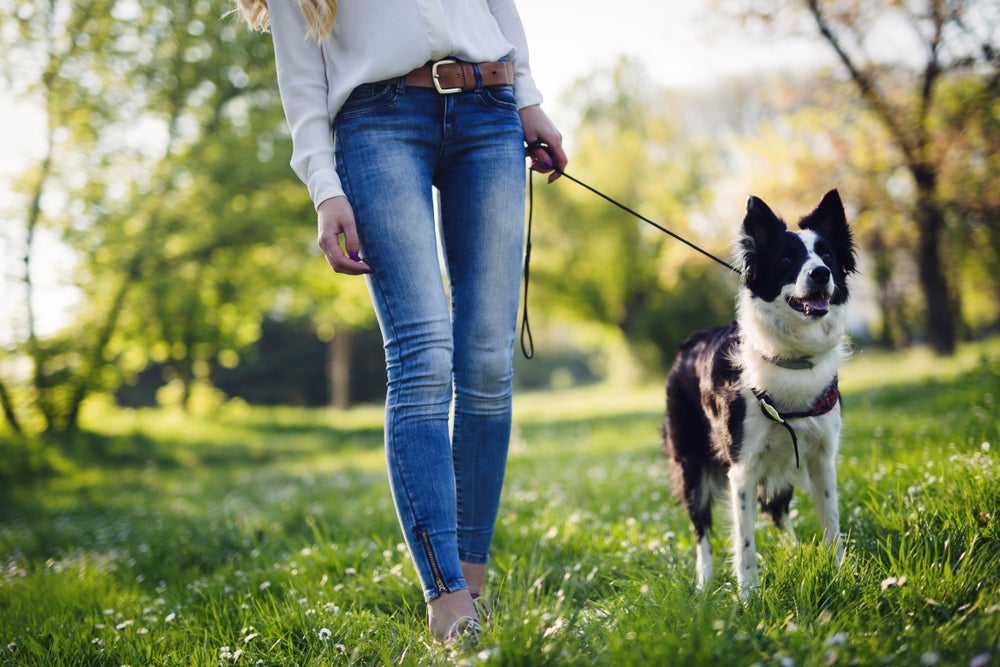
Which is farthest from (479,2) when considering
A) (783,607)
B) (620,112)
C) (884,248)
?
(620,112)

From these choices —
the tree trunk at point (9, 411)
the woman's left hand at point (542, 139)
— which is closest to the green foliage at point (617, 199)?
the tree trunk at point (9, 411)

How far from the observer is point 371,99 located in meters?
2.10

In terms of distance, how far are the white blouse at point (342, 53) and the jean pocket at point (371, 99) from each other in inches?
1.2

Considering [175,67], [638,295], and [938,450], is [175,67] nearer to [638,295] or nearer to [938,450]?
[938,450]

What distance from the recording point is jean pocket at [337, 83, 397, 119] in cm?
210

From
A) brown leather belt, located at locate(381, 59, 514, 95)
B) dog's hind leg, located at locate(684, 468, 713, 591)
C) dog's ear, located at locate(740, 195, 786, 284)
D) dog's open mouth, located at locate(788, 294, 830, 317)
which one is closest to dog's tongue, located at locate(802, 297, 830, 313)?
dog's open mouth, located at locate(788, 294, 830, 317)

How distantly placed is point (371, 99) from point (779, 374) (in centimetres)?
168

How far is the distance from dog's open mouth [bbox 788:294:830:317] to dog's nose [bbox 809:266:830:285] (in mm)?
52

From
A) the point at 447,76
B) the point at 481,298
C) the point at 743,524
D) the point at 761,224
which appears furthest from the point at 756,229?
the point at 447,76

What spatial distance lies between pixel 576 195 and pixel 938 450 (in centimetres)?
2353

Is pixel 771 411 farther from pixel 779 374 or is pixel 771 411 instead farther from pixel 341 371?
pixel 341 371

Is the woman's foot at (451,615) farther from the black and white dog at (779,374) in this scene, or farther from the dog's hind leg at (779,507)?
the dog's hind leg at (779,507)

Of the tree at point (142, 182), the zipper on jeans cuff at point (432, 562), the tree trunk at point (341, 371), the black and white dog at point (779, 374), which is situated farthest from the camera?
the tree trunk at point (341, 371)

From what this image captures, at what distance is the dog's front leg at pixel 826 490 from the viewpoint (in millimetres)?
2518
